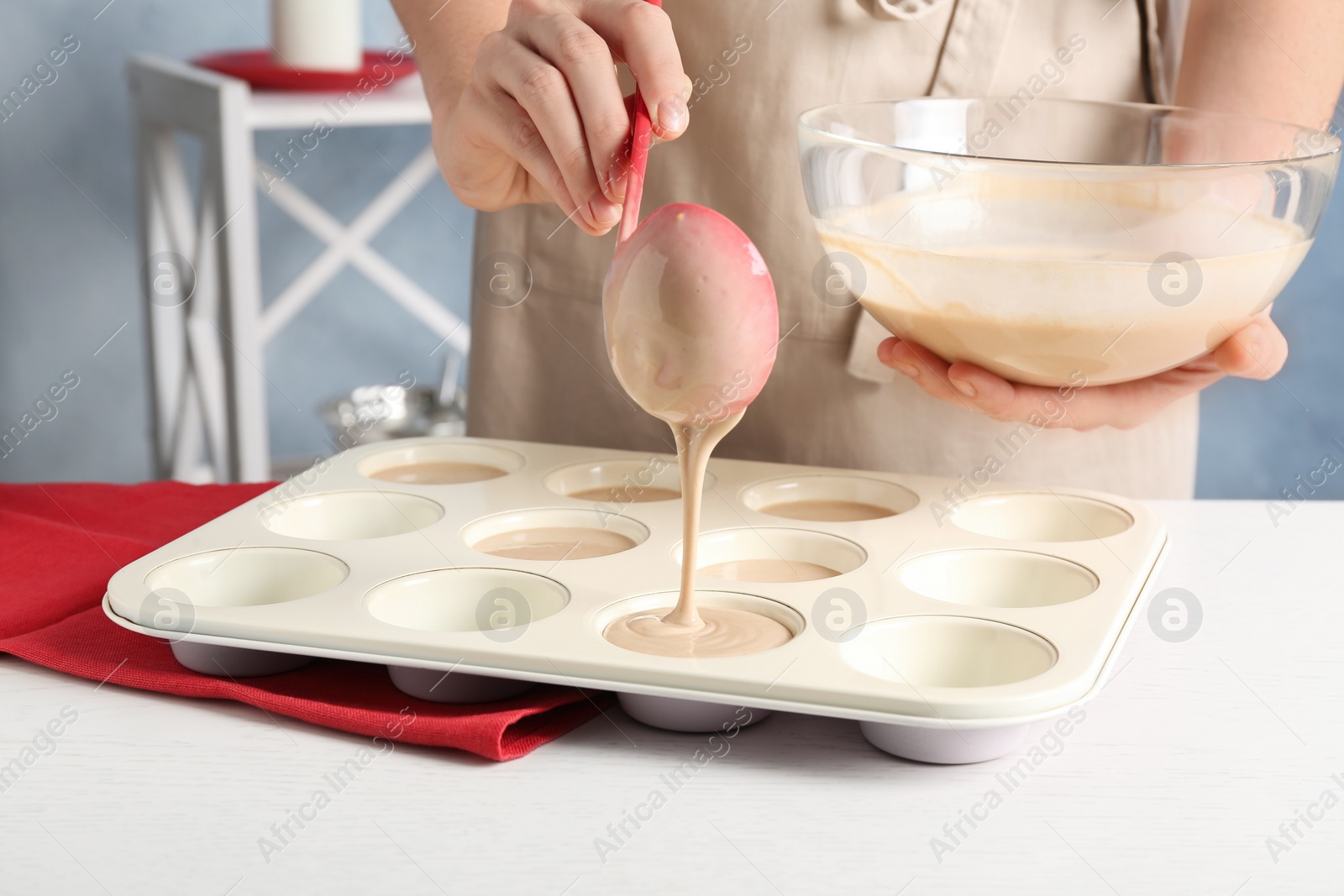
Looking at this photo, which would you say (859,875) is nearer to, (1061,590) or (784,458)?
(1061,590)

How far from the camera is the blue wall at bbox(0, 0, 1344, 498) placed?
2195mm

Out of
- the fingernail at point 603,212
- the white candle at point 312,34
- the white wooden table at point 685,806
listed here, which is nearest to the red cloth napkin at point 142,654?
the white wooden table at point 685,806

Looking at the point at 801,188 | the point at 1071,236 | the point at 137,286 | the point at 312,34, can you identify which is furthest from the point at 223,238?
the point at 1071,236

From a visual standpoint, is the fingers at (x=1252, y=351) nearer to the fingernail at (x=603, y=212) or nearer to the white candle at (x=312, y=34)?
the fingernail at (x=603, y=212)

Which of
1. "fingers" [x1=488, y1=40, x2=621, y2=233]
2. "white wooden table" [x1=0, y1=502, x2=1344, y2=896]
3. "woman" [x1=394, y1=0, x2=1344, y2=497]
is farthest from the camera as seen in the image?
"woman" [x1=394, y1=0, x2=1344, y2=497]

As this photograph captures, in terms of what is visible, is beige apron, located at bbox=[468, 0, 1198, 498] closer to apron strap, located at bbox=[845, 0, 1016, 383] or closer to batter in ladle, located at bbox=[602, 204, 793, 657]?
apron strap, located at bbox=[845, 0, 1016, 383]

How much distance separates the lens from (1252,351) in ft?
2.65

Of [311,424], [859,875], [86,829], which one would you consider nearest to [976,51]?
[859,875]

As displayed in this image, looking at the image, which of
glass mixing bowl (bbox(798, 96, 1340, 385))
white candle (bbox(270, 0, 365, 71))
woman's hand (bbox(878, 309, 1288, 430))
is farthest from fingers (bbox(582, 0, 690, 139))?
white candle (bbox(270, 0, 365, 71))

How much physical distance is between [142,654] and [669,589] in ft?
1.00

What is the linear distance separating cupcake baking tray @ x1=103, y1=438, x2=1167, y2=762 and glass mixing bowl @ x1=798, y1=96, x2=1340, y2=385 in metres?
0.14

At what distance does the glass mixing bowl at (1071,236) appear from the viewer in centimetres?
74

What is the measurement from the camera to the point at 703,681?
61 centimetres

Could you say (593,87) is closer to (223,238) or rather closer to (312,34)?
(223,238)
